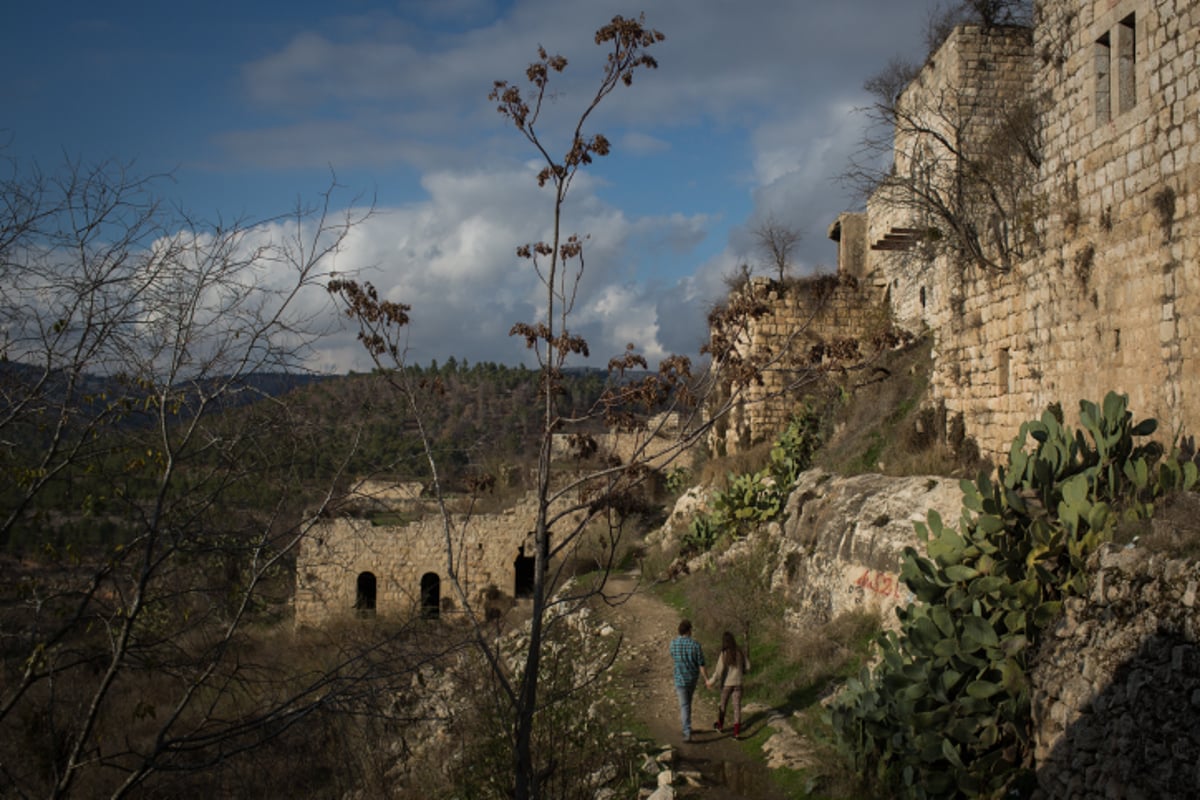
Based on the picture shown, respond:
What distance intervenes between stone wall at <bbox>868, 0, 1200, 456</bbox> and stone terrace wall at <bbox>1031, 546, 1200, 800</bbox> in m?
1.84

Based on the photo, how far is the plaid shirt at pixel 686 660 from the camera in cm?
899

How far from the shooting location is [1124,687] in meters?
5.09

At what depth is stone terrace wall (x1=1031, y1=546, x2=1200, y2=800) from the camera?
4.64m

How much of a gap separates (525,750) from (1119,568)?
3.75 m

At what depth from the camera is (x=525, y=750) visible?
16.0 feet

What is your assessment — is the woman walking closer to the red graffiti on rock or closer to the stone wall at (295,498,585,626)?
the red graffiti on rock

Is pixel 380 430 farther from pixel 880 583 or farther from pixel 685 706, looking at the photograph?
pixel 880 583

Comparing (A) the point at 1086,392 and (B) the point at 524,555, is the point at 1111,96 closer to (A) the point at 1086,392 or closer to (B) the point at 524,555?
(A) the point at 1086,392

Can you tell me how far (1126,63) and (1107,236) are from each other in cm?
144

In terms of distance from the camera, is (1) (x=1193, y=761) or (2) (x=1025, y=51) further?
(2) (x=1025, y=51)

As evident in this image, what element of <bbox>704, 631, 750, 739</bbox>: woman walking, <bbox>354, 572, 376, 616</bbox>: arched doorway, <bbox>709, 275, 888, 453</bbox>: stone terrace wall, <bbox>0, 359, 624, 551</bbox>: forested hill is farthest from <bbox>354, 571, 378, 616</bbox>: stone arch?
<bbox>0, 359, 624, 551</bbox>: forested hill

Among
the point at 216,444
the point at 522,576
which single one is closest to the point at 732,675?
the point at 216,444

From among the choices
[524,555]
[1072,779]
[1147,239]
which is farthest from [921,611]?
[524,555]

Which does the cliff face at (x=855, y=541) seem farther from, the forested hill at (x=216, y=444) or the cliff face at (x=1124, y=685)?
the forested hill at (x=216, y=444)
